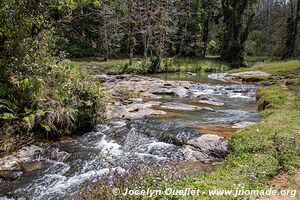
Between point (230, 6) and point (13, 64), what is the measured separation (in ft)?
113

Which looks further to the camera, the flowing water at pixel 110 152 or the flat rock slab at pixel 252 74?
the flat rock slab at pixel 252 74

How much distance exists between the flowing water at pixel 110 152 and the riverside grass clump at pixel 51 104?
56cm

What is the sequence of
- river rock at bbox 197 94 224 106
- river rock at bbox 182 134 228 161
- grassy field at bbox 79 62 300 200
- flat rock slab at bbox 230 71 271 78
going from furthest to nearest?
flat rock slab at bbox 230 71 271 78, river rock at bbox 197 94 224 106, river rock at bbox 182 134 228 161, grassy field at bbox 79 62 300 200

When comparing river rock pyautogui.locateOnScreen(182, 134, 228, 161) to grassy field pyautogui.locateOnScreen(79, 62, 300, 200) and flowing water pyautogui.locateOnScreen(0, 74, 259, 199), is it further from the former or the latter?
grassy field pyautogui.locateOnScreen(79, 62, 300, 200)

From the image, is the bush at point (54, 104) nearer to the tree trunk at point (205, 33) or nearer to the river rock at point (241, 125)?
the river rock at point (241, 125)

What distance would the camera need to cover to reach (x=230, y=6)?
38.6 meters

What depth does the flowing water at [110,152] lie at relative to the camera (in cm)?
647

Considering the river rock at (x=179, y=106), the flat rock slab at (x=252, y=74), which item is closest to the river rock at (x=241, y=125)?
the river rock at (x=179, y=106)

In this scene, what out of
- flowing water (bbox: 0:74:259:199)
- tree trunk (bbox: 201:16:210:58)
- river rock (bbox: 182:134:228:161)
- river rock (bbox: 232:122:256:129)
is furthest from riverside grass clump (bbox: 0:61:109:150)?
tree trunk (bbox: 201:16:210:58)

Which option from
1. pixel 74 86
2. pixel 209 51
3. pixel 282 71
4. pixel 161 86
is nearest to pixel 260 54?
pixel 209 51

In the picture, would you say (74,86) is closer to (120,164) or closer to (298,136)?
(120,164)

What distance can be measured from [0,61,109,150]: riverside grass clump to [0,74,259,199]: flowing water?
0.56 m

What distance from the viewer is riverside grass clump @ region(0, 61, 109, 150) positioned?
8.55m

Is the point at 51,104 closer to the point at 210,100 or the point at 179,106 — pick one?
the point at 179,106
